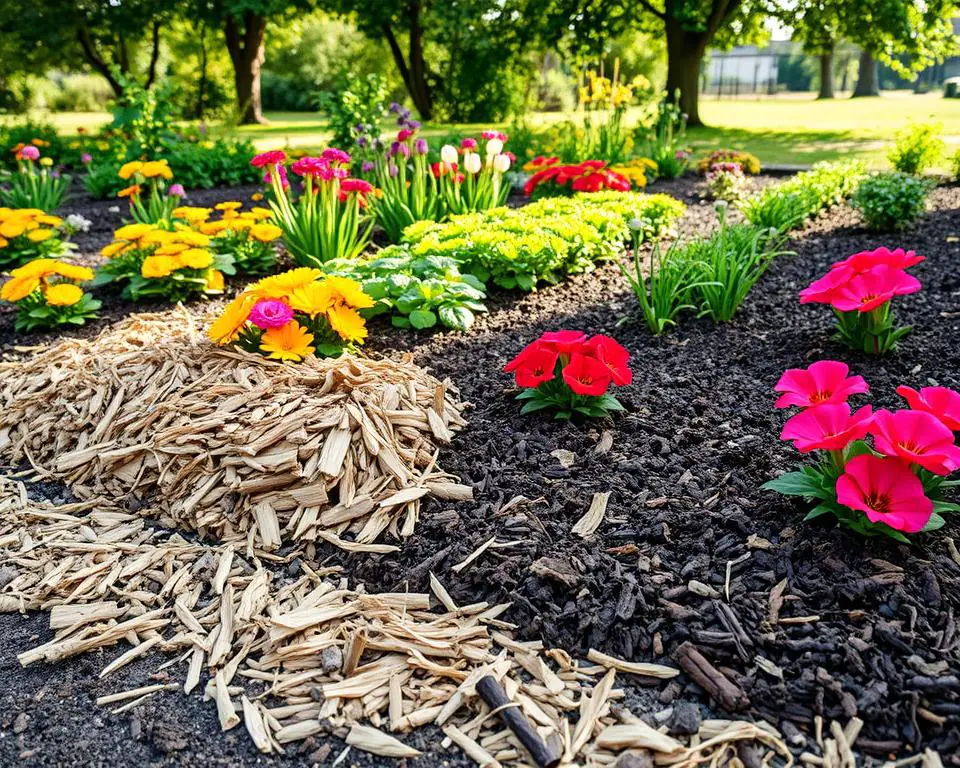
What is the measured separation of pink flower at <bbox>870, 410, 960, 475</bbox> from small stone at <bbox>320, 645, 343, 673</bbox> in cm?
155

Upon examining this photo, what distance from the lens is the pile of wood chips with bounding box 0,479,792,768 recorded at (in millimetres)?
1711

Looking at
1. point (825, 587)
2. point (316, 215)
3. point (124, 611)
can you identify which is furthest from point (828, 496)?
point (316, 215)

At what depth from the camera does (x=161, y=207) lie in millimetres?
5625

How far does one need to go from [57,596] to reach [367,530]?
975 mm

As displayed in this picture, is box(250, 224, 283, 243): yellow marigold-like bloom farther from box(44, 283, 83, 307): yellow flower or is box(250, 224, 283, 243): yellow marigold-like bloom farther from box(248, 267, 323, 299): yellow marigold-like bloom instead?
box(248, 267, 323, 299): yellow marigold-like bloom

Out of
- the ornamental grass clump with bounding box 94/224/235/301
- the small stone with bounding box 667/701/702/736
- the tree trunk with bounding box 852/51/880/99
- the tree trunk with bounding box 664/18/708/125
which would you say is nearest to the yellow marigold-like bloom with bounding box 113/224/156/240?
the ornamental grass clump with bounding box 94/224/235/301

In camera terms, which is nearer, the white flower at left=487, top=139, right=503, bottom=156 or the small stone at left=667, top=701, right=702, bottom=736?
the small stone at left=667, top=701, right=702, bottom=736

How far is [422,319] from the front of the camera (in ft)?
12.3

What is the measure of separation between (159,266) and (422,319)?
64.5 inches

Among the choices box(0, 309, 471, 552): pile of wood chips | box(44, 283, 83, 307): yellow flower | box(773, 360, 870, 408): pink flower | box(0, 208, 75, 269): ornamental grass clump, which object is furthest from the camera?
box(0, 208, 75, 269): ornamental grass clump

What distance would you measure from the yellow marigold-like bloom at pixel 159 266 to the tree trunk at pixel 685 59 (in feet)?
47.8

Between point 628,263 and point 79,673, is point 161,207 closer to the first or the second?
point 628,263

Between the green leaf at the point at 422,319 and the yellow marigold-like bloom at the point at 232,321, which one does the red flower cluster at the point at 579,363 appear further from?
the yellow marigold-like bloom at the point at 232,321

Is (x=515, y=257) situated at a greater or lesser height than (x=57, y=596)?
greater
